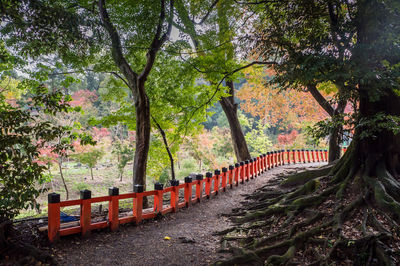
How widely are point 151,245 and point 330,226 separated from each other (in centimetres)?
335

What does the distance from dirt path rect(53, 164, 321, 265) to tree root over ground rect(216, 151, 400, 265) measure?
0.48 meters

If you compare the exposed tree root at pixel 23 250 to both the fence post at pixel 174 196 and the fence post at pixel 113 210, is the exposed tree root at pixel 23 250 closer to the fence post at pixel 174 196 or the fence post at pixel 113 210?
the fence post at pixel 113 210

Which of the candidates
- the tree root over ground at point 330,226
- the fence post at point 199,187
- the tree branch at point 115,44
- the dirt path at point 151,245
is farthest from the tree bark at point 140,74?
the tree root over ground at point 330,226

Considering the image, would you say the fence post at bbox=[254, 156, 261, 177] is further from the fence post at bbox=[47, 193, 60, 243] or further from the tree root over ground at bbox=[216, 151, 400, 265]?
the fence post at bbox=[47, 193, 60, 243]

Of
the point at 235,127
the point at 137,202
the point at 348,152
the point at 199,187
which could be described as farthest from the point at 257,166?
the point at 137,202

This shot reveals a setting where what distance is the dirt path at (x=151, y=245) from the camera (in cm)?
425

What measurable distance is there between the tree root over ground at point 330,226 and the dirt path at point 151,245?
484 millimetres

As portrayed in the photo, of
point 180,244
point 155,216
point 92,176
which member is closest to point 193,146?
point 92,176

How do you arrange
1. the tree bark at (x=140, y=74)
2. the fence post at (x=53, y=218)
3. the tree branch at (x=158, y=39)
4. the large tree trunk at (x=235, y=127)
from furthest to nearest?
the large tree trunk at (x=235, y=127) < the tree bark at (x=140, y=74) < the tree branch at (x=158, y=39) < the fence post at (x=53, y=218)

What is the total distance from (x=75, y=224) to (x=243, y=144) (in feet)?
33.8

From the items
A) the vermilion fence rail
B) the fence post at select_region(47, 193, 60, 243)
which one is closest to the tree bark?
the vermilion fence rail

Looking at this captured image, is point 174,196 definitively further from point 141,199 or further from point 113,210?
point 113,210

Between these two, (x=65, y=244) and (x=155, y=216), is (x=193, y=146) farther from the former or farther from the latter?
(x=65, y=244)

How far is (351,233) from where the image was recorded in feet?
13.2
